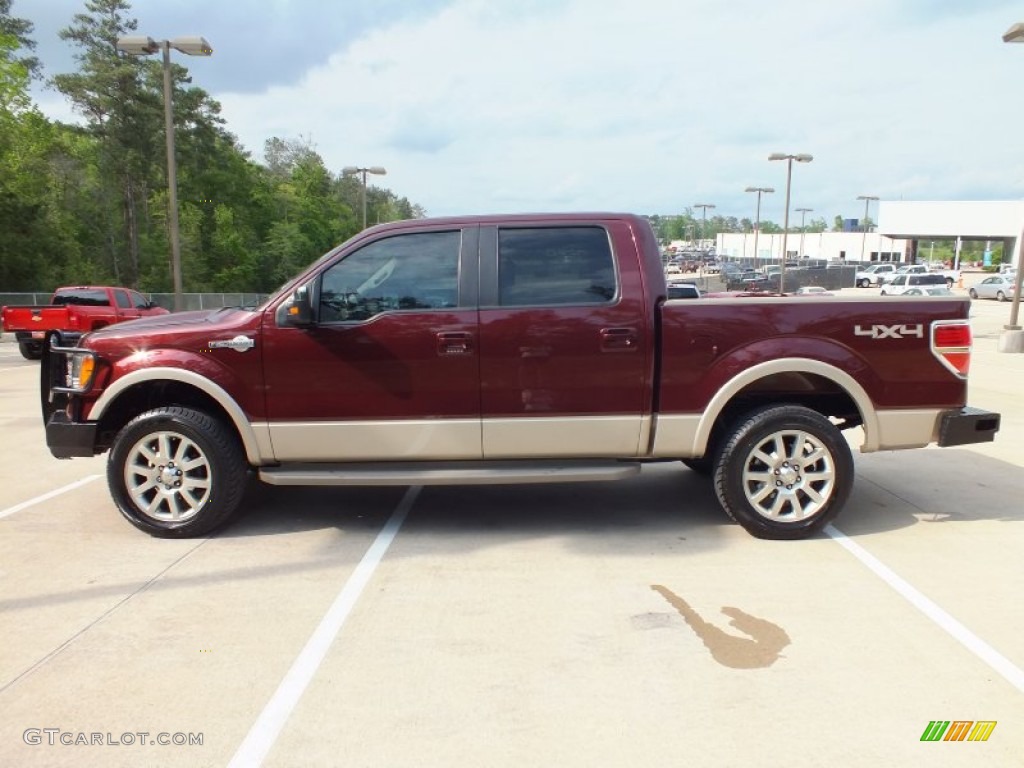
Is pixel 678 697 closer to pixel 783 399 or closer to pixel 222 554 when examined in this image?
pixel 783 399

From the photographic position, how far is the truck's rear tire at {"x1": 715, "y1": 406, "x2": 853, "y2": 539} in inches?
188

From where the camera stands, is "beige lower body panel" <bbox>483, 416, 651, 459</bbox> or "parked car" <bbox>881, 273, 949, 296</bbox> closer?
"beige lower body panel" <bbox>483, 416, 651, 459</bbox>

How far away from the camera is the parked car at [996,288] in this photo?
4534 centimetres

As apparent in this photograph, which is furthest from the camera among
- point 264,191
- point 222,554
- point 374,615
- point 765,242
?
point 765,242

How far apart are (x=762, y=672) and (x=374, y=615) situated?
1866mm

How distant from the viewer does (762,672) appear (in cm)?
326

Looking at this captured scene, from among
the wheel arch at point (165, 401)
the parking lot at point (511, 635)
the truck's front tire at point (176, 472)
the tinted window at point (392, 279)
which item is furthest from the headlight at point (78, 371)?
the tinted window at point (392, 279)

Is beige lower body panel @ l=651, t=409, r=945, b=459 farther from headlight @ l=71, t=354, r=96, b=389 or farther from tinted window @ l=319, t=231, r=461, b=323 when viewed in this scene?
headlight @ l=71, t=354, r=96, b=389

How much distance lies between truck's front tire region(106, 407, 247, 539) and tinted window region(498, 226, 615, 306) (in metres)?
2.05

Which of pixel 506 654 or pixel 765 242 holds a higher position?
pixel 765 242

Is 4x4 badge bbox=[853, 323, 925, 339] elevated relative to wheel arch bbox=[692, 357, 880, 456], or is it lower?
elevated

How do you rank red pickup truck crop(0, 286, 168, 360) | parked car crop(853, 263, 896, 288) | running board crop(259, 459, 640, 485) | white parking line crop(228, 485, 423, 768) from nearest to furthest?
white parking line crop(228, 485, 423, 768) < running board crop(259, 459, 640, 485) < red pickup truck crop(0, 286, 168, 360) < parked car crop(853, 263, 896, 288)

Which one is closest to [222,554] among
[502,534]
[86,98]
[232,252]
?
[502,534]

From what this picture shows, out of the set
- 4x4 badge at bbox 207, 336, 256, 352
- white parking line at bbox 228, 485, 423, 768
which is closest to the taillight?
white parking line at bbox 228, 485, 423, 768
